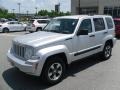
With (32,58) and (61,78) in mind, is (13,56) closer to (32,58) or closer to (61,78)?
(32,58)

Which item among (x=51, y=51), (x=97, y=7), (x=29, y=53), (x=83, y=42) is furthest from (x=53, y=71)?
(x=97, y=7)

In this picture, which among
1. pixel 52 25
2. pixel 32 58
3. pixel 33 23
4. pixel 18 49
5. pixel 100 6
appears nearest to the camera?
pixel 32 58

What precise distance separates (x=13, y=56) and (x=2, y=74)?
0.91 m

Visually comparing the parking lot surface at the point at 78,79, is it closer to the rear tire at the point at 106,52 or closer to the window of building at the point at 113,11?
the rear tire at the point at 106,52

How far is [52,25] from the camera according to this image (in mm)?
7676

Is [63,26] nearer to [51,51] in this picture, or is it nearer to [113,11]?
[51,51]

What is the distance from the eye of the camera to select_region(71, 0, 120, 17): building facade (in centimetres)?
4809

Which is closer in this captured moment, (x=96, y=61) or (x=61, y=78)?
(x=61, y=78)

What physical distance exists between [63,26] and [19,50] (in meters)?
1.77

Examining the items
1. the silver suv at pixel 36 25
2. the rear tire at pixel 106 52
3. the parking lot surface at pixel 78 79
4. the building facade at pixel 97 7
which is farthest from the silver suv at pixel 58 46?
the building facade at pixel 97 7

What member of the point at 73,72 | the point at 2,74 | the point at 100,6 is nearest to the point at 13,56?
the point at 2,74

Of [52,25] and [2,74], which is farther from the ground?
[52,25]

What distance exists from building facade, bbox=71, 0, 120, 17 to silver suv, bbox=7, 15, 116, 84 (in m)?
41.6

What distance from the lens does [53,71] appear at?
241 inches
